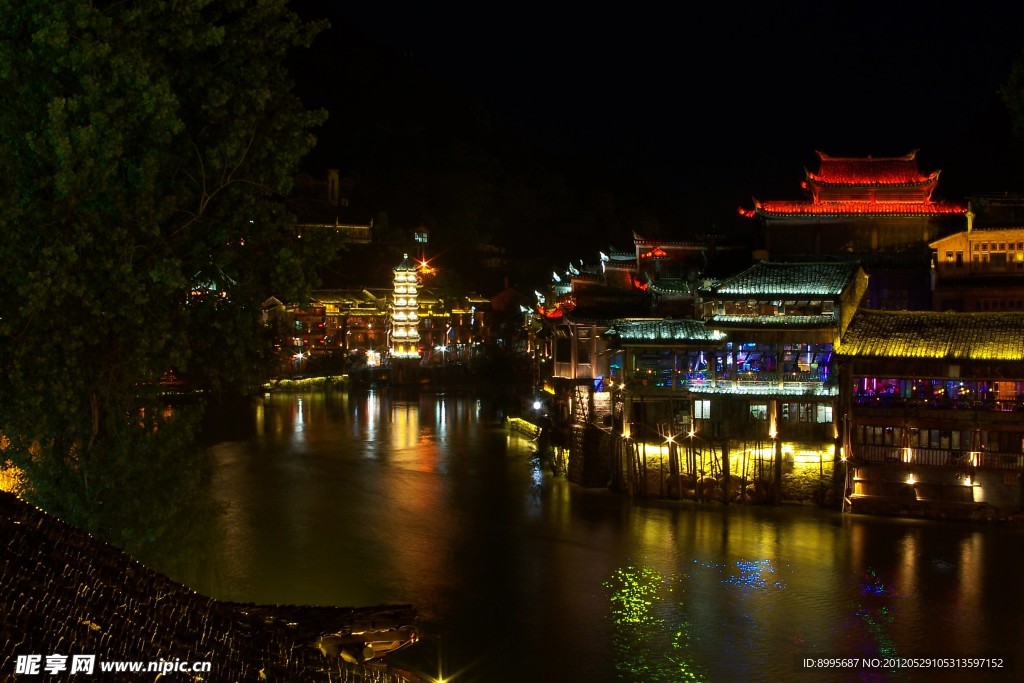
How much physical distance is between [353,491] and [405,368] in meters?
32.4

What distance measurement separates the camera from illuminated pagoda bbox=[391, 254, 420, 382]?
5947 cm

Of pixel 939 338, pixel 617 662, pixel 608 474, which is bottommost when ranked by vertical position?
pixel 617 662

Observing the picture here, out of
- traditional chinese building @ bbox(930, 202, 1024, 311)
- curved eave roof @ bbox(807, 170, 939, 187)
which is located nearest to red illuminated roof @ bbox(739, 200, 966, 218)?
curved eave roof @ bbox(807, 170, 939, 187)

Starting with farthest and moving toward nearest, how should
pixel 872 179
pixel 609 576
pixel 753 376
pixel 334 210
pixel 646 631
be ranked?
pixel 334 210
pixel 872 179
pixel 753 376
pixel 609 576
pixel 646 631

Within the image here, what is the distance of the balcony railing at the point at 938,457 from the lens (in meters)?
22.5

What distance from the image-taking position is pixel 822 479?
24891mm

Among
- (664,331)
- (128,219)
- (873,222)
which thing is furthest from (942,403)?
(128,219)

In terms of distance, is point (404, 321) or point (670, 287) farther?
point (404, 321)

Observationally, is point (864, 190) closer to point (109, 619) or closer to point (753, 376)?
point (753, 376)

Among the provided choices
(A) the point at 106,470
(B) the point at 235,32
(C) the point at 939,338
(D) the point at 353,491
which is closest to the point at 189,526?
(A) the point at 106,470

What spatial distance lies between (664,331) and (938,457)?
8.14m

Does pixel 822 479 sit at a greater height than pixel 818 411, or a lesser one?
lesser

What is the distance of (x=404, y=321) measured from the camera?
60594 millimetres

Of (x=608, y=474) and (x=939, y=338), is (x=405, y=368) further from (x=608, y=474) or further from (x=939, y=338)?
(x=939, y=338)
